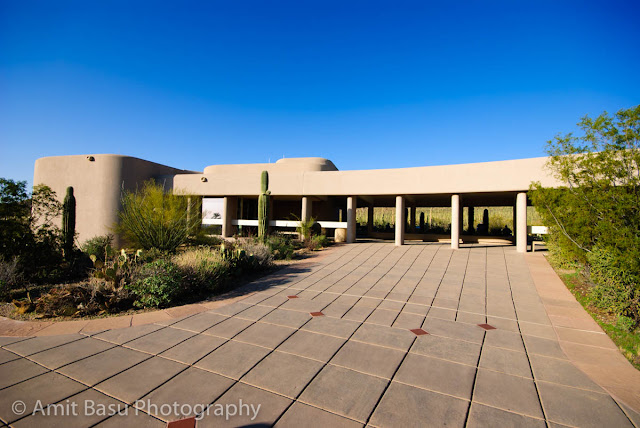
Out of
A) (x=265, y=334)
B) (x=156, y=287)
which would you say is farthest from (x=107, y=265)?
(x=265, y=334)

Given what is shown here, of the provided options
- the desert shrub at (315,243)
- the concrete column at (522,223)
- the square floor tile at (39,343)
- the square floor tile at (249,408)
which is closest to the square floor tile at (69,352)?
the square floor tile at (39,343)

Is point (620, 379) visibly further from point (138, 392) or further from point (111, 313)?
point (111, 313)

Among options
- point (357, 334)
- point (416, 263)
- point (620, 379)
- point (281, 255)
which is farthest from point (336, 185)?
point (620, 379)

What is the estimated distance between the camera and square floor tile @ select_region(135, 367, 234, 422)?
2.62 meters

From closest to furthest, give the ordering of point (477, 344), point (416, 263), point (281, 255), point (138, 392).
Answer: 1. point (138, 392)
2. point (477, 344)
3. point (416, 263)
4. point (281, 255)

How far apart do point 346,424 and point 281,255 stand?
937 cm

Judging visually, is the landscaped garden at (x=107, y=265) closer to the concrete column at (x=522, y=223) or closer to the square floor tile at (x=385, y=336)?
the square floor tile at (x=385, y=336)

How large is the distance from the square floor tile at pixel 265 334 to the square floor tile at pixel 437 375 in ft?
5.61

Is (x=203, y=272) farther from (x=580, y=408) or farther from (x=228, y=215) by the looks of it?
(x=228, y=215)

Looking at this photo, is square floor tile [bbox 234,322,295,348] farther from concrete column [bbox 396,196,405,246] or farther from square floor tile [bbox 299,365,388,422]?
concrete column [bbox 396,196,405,246]

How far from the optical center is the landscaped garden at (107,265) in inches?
215

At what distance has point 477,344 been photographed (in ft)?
13.5

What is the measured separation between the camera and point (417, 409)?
2.69 metres

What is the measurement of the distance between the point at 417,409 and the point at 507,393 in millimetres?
1046
